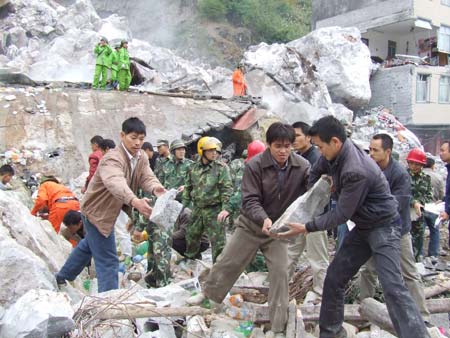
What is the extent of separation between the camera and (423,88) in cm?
2162

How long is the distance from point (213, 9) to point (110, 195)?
3775 cm

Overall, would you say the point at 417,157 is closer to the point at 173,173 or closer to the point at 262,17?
the point at 173,173

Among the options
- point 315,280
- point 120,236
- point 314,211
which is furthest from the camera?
point 120,236

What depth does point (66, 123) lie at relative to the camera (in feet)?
32.4

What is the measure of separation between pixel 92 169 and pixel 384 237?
408 cm

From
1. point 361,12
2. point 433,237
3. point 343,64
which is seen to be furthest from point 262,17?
point 433,237

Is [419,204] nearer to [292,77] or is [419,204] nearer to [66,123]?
[66,123]

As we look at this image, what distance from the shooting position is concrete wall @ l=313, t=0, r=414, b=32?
22.2 meters

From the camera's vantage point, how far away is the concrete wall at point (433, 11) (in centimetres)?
2191

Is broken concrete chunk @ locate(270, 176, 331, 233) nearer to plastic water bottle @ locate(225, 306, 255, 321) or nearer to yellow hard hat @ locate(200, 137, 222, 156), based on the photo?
plastic water bottle @ locate(225, 306, 255, 321)

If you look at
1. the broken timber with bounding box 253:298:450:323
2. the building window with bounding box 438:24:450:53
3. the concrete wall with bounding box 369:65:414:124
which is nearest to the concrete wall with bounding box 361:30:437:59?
the building window with bounding box 438:24:450:53

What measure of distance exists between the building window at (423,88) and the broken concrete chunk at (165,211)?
2053 centimetres

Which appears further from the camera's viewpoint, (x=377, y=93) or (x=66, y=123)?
(x=377, y=93)

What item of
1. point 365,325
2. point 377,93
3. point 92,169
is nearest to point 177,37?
point 377,93
